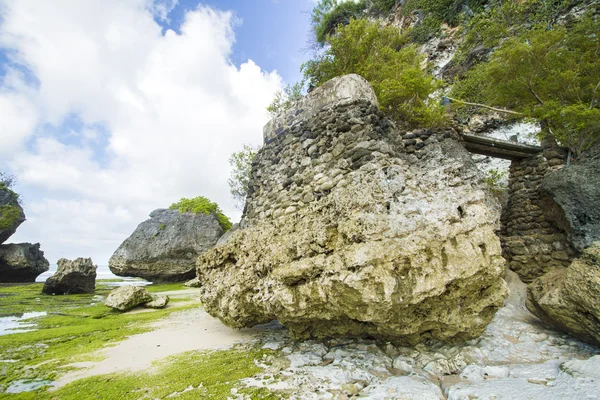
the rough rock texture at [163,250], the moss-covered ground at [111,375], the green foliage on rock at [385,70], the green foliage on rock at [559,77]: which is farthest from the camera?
the rough rock texture at [163,250]

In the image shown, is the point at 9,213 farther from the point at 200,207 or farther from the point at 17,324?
the point at 17,324

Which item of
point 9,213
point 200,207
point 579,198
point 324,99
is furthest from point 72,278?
point 579,198

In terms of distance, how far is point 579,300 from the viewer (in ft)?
11.7

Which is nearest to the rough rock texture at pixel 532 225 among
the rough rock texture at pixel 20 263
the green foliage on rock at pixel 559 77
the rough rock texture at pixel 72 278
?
the green foliage on rock at pixel 559 77

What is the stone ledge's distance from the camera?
4.65 m

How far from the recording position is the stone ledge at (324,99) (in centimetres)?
465

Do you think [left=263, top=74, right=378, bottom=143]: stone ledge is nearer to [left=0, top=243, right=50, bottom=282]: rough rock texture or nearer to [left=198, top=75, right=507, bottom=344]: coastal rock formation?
[left=198, top=75, right=507, bottom=344]: coastal rock formation

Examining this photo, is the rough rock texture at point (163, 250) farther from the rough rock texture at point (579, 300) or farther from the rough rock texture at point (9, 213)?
the rough rock texture at point (579, 300)

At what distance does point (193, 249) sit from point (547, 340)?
55.4ft

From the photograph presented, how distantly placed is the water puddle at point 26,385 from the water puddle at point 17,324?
3.44m

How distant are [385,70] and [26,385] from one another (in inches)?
341

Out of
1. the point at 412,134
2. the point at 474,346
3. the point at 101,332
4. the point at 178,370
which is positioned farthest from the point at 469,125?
the point at 101,332

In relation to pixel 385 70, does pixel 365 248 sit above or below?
below

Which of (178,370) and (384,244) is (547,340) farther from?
(178,370)
